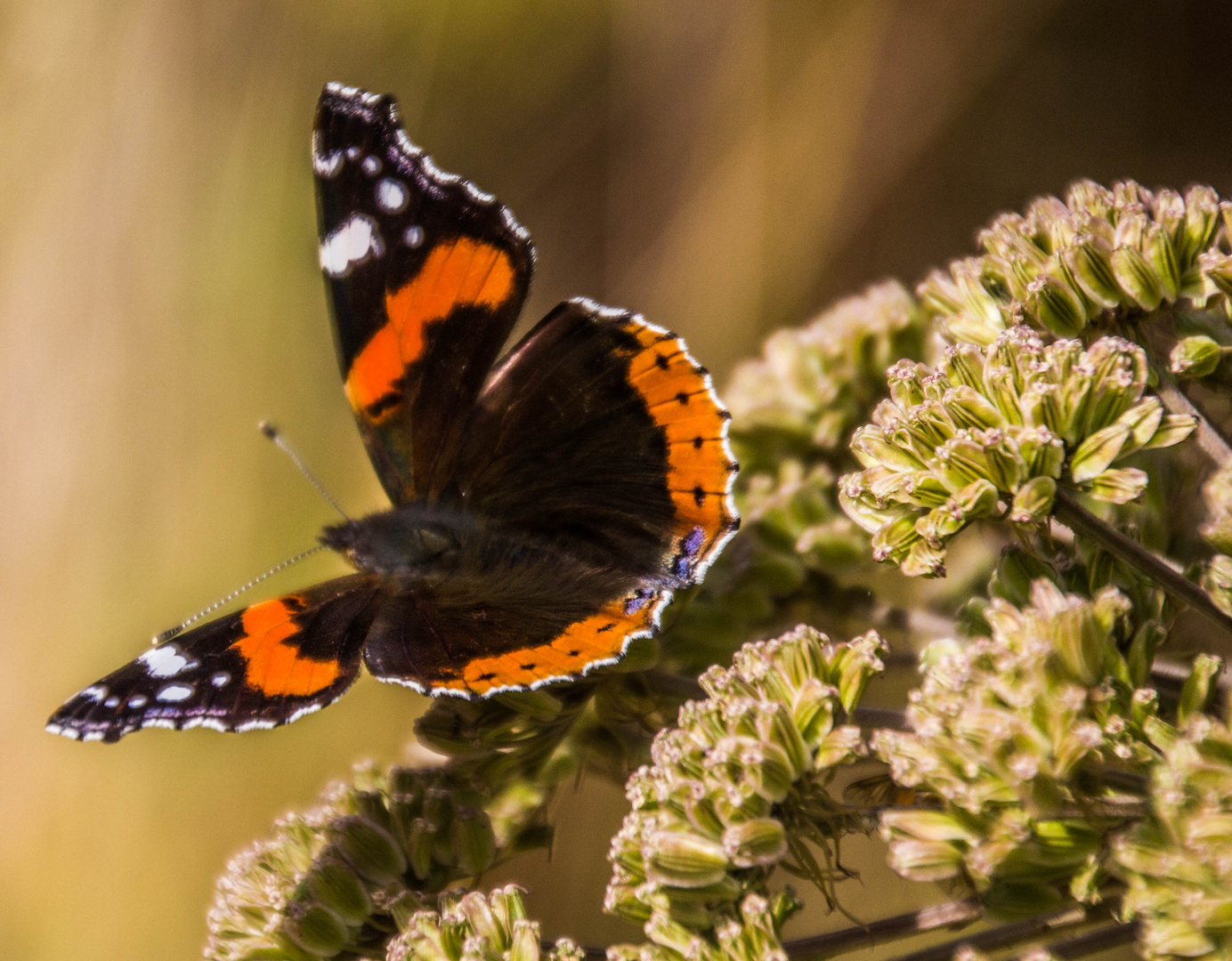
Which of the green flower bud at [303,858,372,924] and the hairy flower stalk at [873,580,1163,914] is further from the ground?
the green flower bud at [303,858,372,924]

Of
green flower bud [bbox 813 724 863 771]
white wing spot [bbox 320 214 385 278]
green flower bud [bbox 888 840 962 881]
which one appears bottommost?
green flower bud [bbox 888 840 962 881]

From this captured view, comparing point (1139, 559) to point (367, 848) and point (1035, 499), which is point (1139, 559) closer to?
point (1035, 499)

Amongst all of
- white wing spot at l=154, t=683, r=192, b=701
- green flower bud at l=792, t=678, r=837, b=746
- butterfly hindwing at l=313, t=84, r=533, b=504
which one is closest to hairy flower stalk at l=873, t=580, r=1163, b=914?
green flower bud at l=792, t=678, r=837, b=746

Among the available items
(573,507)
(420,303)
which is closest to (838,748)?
(573,507)

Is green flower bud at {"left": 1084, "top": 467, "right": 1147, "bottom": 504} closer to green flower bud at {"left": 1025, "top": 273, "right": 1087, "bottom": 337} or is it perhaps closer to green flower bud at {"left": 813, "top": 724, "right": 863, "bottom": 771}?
green flower bud at {"left": 1025, "top": 273, "right": 1087, "bottom": 337}

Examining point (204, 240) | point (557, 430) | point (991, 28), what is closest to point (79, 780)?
point (204, 240)

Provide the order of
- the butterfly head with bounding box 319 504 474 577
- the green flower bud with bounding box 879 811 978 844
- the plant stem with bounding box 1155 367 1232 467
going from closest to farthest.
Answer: the green flower bud with bounding box 879 811 978 844
the plant stem with bounding box 1155 367 1232 467
the butterfly head with bounding box 319 504 474 577
